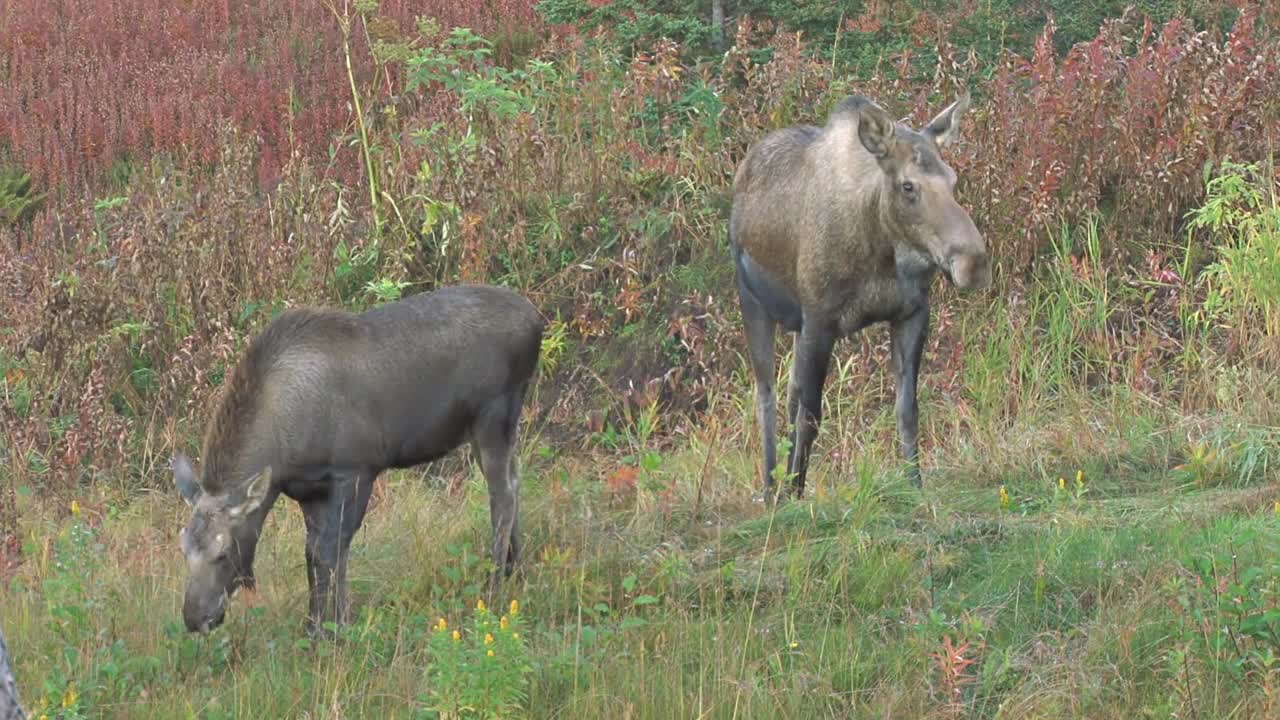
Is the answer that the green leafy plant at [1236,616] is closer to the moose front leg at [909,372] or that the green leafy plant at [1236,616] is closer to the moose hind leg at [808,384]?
the moose front leg at [909,372]

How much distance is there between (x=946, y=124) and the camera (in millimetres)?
7805

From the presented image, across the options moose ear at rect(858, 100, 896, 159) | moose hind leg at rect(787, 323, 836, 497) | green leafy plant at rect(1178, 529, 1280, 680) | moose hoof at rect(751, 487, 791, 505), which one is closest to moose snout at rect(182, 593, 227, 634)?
moose hoof at rect(751, 487, 791, 505)

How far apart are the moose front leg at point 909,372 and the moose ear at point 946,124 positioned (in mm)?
781

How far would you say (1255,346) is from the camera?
30.1 feet

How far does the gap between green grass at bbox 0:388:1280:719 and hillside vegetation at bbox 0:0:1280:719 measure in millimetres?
26

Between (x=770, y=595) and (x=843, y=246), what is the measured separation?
188 cm

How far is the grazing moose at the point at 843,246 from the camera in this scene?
7.48 meters

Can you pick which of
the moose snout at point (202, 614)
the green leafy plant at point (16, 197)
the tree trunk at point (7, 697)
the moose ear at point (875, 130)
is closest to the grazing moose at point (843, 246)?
the moose ear at point (875, 130)

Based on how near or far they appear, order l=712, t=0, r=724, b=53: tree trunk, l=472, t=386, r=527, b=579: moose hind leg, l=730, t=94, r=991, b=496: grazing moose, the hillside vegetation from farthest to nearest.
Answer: l=712, t=0, r=724, b=53: tree trunk, l=730, t=94, r=991, b=496: grazing moose, l=472, t=386, r=527, b=579: moose hind leg, the hillside vegetation

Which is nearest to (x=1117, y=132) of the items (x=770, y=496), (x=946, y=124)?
(x=946, y=124)

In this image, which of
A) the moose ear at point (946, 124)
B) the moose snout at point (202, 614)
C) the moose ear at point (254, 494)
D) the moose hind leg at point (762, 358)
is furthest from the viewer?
the moose hind leg at point (762, 358)

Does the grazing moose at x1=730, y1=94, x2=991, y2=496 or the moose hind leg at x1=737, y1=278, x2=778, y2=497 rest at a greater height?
the grazing moose at x1=730, y1=94, x2=991, y2=496

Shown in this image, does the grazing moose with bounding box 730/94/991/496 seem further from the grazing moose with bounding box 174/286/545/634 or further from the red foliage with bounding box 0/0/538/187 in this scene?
the red foliage with bounding box 0/0/538/187

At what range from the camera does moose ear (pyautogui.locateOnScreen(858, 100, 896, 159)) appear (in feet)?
24.6
